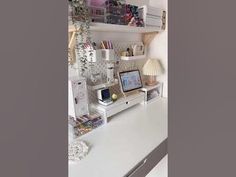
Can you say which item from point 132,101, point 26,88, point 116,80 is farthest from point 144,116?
point 26,88

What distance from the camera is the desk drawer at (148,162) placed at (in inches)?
45.6

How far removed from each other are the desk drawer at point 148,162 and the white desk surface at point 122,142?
0.08ft

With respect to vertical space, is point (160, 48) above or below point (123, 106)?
above

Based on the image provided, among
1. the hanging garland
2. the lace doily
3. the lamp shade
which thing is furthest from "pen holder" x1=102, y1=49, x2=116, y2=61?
the lace doily

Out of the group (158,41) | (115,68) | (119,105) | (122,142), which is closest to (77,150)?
(122,142)

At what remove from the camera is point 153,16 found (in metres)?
2.00

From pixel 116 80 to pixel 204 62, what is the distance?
171cm

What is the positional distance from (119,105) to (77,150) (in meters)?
0.62

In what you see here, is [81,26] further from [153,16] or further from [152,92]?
[152,92]

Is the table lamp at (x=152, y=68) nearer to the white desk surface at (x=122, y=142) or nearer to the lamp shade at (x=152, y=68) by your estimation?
the lamp shade at (x=152, y=68)

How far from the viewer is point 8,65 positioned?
26 centimetres

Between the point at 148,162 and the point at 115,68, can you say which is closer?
the point at 148,162

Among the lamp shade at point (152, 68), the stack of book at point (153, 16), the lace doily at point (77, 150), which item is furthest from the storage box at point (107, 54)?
the lace doily at point (77, 150)

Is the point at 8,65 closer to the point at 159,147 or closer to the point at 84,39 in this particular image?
the point at 159,147
